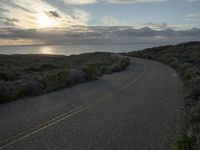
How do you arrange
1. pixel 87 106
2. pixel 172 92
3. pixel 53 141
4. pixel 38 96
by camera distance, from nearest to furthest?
pixel 53 141 → pixel 87 106 → pixel 38 96 → pixel 172 92

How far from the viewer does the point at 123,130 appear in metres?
8.54

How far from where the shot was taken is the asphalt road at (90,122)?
730 cm

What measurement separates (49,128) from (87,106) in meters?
3.56

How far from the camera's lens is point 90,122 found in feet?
30.8

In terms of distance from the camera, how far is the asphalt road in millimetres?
7297

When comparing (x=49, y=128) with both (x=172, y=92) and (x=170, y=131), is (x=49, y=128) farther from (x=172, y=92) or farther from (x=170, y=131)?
(x=172, y=92)

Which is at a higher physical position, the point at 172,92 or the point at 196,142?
the point at 196,142

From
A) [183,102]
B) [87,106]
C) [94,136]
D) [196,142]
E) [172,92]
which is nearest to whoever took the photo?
[196,142]

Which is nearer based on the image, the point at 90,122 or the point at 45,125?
the point at 45,125

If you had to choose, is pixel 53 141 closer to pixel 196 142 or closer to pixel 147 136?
pixel 147 136

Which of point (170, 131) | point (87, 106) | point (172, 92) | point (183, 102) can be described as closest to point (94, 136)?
point (170, 131)

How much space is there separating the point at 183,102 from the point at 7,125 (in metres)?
7.82

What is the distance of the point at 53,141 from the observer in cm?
741

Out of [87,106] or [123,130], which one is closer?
[123,130]
